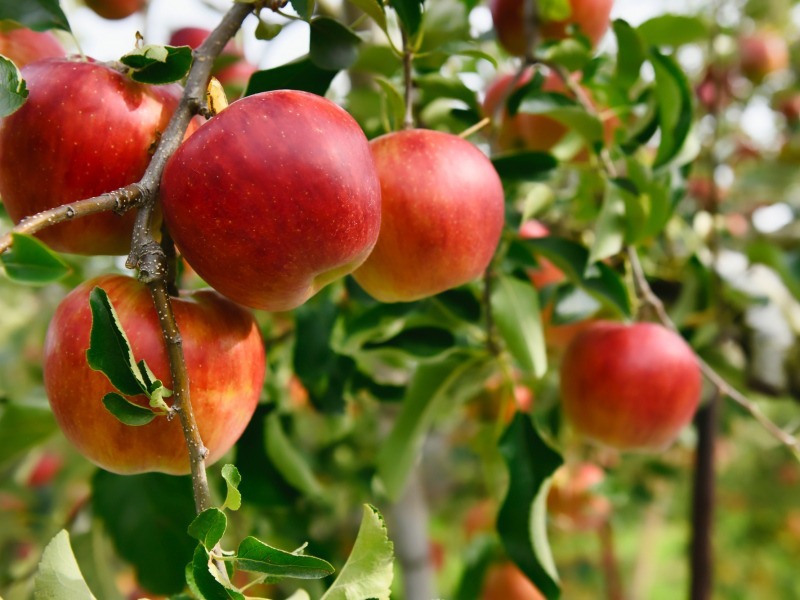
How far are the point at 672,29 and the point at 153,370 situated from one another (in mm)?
802

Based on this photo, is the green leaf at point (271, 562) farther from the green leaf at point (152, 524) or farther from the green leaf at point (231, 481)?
the green leaf at point (152, 524)

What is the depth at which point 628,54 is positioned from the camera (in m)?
0.84

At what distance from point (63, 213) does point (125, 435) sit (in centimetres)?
17

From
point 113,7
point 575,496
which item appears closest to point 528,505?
point 113,7

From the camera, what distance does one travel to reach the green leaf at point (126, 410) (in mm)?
436

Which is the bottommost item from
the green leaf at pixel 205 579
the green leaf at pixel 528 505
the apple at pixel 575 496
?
the apple at pixel 575 496

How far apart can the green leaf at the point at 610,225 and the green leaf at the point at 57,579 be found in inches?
21.3

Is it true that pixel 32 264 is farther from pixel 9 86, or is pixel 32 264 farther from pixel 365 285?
pixel 365 285

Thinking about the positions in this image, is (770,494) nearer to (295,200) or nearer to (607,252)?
(607,252)

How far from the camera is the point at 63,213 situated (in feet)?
1.31

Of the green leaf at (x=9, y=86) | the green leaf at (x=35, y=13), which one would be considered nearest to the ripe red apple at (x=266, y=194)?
the green leaf at (x=9, y=86)

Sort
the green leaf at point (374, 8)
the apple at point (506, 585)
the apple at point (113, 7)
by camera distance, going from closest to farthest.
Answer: the green leaf at point (374, 8) → the apple at point (113, 7) → the apple at point (506, 585)

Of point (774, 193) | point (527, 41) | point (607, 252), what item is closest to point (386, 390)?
point (607, 252)

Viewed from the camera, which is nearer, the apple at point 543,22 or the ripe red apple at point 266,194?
the ripe red apple at point 266,194
